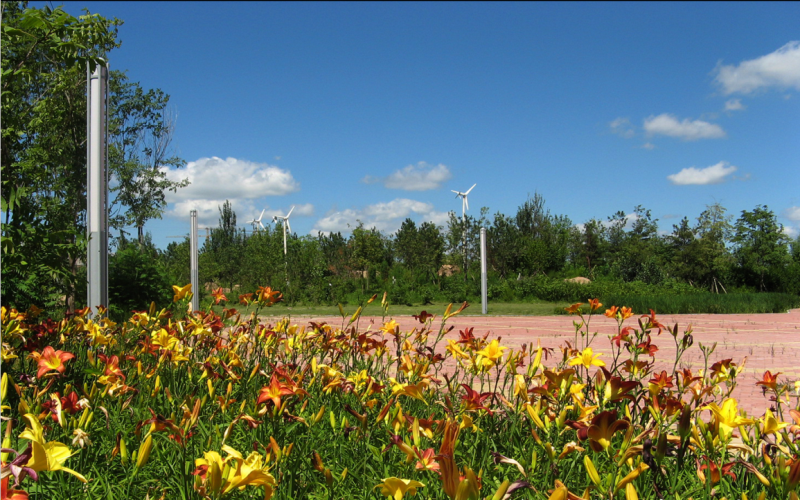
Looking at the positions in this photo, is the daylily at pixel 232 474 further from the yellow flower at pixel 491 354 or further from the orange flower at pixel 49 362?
the yellow flower at pixel 491 354

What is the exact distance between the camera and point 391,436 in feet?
4.81

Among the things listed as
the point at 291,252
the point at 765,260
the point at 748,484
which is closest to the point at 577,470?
the point at 748,484

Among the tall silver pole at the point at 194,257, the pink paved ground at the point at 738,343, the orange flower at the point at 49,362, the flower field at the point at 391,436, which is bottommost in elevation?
the pink paved ground at the point at 738,343

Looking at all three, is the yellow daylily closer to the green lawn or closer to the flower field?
the flower field

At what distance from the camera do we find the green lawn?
14.9 m

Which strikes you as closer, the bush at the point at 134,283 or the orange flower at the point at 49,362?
the orange flower at the point at 49,362

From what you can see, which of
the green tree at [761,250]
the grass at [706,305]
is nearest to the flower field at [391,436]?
the grass at [706,305]

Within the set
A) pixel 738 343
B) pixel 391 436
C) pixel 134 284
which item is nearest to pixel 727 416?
pixel 391 436

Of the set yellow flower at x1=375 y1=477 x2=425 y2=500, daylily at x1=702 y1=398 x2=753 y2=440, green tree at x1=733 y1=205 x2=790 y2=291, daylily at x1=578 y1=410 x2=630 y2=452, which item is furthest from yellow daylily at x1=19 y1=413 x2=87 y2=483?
green tree at x1=733 y1=205 x2=790 y2=291

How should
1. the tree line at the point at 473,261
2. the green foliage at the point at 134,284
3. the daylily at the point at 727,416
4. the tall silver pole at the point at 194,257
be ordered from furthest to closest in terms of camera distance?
the tree line at the point at 473,261 < the tall silver pole at the point at 194,257 < the green foliage at the point at 134,284 < the daylily at the point at 727,416

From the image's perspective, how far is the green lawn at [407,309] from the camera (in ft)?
49.0

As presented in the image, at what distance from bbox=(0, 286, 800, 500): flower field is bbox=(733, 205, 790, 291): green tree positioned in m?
24.2

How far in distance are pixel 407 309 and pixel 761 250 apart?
1541cm

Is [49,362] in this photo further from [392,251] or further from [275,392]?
[392,251]
